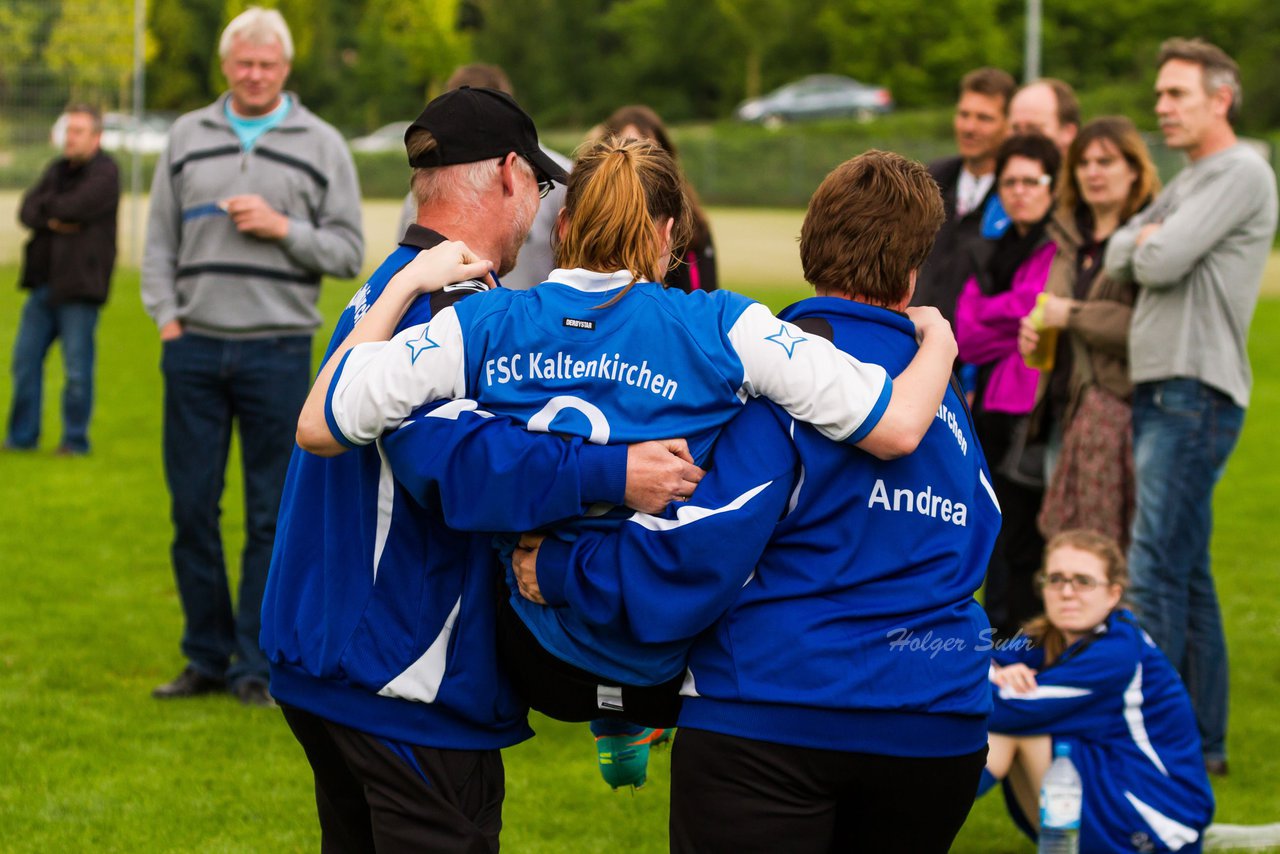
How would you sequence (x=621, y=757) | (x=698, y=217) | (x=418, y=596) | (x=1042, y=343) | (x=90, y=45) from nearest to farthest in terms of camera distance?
(x=418, y=596), (x=621, y=757), (x=698, y=217), (x=1042, y=343), (x=90, y=45)

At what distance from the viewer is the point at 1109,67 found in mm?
62000

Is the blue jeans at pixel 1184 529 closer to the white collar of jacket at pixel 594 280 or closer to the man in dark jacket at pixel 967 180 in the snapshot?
the man in dark jacket at pixel 967 180

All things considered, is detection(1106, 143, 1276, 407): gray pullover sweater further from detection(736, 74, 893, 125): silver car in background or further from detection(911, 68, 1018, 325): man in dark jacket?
detection(736, 74, 893, 125): silver car in background

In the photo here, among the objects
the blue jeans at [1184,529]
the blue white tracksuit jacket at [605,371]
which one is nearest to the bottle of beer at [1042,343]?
the blue jeans at [1184,529]

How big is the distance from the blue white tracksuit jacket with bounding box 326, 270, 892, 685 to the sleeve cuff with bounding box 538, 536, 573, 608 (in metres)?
0.04

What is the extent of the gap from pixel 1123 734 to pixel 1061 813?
13.7 inches

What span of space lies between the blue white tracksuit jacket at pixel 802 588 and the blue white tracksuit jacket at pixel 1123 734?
7.25ft

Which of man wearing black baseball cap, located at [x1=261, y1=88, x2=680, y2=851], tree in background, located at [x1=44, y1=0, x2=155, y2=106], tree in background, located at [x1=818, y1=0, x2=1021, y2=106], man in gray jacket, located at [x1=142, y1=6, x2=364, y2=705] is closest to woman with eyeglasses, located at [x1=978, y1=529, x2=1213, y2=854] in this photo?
man wearing black baseball cap, located at [x1=261, y1=88, x2=680, y2=851]

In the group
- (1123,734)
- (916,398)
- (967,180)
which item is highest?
(967,180)

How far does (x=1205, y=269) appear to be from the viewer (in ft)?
19.3

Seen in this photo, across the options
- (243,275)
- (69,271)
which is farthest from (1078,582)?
(69,271)

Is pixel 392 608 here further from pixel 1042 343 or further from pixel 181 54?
pixel 181 54

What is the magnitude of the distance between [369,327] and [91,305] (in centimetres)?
999

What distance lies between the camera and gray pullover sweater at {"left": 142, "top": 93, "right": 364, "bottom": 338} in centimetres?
621
